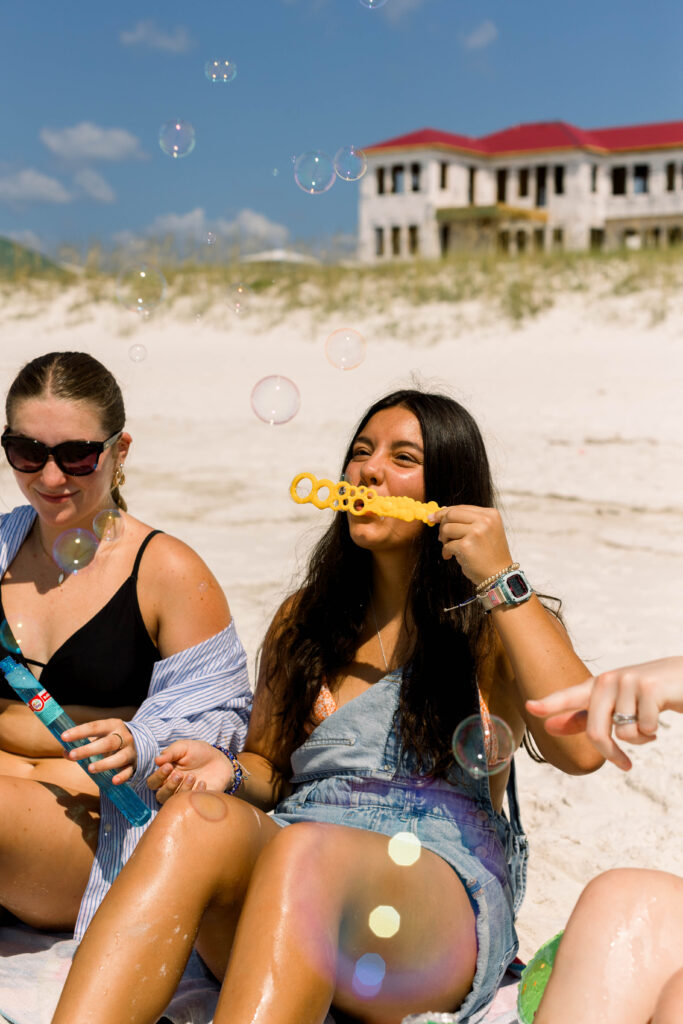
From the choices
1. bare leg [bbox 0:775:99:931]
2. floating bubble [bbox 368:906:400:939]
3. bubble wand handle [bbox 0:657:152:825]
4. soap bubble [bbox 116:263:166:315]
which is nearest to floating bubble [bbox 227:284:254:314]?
soap bubble [bbox 116:263:166:315]

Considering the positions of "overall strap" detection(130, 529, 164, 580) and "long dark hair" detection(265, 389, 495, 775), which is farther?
"overall strap" detection(130, 529, 164, 580)

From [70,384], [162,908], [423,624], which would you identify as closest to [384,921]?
[162,908]

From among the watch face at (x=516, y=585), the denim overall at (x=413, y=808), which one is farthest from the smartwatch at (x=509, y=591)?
the denim overall at (x=413, y=808)

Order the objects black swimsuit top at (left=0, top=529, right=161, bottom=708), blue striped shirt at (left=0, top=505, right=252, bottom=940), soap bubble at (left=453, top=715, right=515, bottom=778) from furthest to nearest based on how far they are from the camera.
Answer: black swimsuit top at (left=0, top=529, right=161, bottom=708) → blue striped shirt at (left=0, top=505, right=252, bottom=940) → soap bubble at (left=453, top=715, right=515, bottom=778)

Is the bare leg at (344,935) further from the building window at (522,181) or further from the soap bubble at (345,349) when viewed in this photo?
the building window at (522,181)

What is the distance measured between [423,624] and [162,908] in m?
0.71

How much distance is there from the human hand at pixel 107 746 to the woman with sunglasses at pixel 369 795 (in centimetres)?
6

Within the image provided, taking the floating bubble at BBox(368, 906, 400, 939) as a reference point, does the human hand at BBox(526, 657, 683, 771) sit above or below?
above

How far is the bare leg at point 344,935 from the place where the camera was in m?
1.58

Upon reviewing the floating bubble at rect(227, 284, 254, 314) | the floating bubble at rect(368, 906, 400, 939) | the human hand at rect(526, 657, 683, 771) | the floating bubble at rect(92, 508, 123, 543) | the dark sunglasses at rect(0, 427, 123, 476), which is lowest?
the floating bubble at rect(368, 906, 400, 939)

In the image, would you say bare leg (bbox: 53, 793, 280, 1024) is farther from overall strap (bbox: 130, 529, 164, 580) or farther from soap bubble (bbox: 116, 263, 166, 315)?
soap bubble (bbox: 116, 263, 166, 315)

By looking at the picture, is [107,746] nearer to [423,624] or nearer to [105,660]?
[105,660]

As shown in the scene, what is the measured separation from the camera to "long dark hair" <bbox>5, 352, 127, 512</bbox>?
86.7 inches

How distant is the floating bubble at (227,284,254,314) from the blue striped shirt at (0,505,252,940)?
4.71 ft
